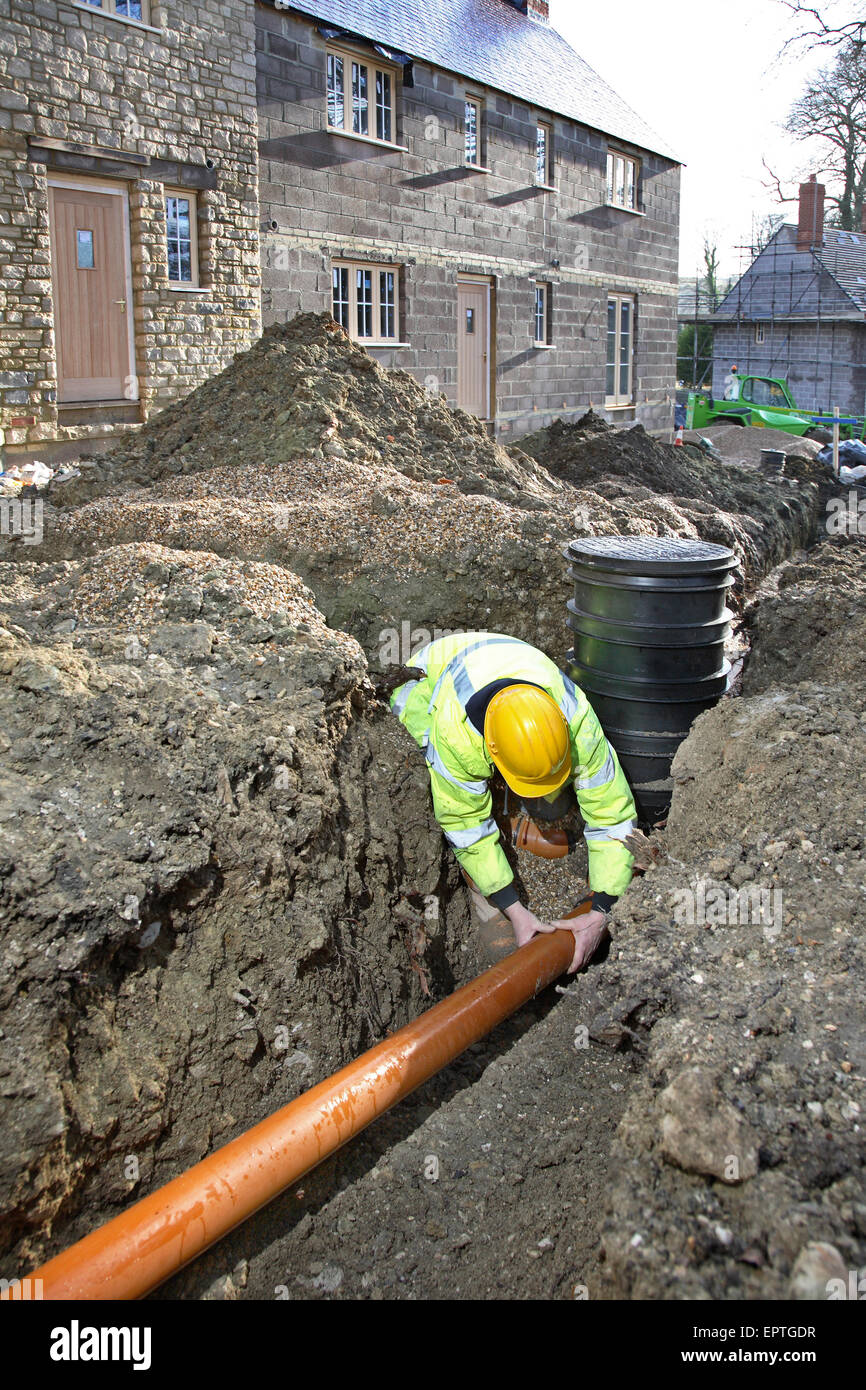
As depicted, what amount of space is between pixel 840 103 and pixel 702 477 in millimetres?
24123

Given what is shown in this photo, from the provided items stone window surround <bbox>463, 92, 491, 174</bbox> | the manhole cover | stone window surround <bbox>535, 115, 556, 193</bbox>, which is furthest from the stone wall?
the manhole cover

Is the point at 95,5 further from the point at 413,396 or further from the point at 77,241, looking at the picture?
the point at 413,396

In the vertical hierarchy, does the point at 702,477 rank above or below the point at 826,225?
below

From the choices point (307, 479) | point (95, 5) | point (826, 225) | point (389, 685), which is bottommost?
point (389, 685)

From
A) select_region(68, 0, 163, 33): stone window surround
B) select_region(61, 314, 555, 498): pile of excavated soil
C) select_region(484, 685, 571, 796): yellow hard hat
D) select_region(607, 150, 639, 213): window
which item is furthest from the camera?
select_region(607, 150, 639, 213): window

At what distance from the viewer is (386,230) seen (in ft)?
48.5

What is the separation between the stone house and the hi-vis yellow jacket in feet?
26.9

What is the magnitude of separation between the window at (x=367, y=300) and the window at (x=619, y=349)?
7.80 meters

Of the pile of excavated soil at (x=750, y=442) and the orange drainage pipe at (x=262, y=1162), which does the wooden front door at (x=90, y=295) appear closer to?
the orange drainage pipe at (x=262, y=1162)

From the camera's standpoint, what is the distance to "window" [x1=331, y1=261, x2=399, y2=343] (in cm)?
1428

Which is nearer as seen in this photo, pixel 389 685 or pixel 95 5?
pixel 389 685

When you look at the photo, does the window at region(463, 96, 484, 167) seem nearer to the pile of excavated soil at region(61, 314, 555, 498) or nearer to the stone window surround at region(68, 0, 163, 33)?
the stone window surround at region(68, 0, 163, 33)

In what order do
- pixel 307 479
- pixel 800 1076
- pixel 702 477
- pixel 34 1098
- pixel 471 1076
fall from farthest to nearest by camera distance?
pixel 702 477 < pixel 307 479 < pixel 471 1076 < pixel 34 1098 < pixel 800 1076

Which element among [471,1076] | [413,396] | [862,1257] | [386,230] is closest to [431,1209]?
[471,1076]
